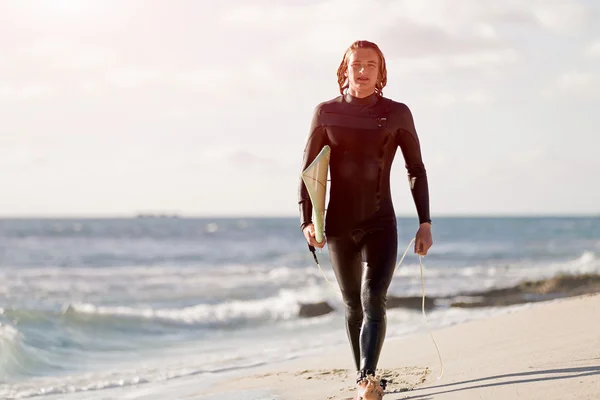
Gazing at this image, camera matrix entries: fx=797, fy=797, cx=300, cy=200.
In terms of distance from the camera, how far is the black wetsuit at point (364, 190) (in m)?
4.43

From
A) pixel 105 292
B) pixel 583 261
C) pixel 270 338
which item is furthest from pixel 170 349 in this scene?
pixel 583 261

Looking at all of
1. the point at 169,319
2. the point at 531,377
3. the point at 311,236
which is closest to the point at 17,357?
the point at 169,319

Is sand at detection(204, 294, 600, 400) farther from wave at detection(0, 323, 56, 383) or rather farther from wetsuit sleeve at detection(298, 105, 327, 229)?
wave at detection(0, 323, 56, 383)

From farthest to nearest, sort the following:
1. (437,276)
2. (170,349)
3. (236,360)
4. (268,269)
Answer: (268,269) < (437,276) < (170,349) < (236,360)

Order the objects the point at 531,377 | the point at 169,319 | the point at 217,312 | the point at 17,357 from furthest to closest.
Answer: the point at 217,312 → the point at 169,319 → the point at 17,357 → the point at 531,377

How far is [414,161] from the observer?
4.60 m

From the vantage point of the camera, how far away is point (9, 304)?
17125mm

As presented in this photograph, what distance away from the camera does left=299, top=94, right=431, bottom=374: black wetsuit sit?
4.43m

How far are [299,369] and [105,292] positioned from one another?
14.3 meters

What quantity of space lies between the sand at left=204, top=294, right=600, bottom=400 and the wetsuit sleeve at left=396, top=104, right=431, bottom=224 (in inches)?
44.7

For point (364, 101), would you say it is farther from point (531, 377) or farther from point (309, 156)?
point (531, 377)

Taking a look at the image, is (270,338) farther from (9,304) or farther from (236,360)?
(9,304)

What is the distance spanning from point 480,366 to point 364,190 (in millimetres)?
1878

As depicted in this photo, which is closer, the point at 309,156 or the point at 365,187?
the point at 365,187
